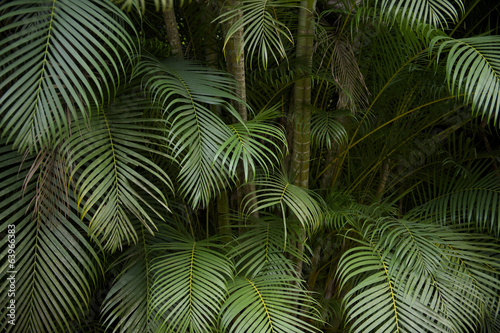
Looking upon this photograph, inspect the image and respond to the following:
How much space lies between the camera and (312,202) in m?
1.18

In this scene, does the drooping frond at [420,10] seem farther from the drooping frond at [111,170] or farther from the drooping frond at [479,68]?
the drooping frond at [111,170]

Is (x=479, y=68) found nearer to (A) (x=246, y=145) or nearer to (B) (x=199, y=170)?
(A) (x=246, y=145)

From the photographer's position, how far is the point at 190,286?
1058 mm

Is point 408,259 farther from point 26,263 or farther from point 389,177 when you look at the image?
point 26,263

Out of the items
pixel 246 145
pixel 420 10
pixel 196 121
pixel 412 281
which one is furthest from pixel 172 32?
pixel 412 281

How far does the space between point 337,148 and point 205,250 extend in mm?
730

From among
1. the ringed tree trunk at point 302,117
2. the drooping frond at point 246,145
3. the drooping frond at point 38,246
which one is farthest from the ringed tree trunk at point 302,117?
the drooping frond at point 38,246

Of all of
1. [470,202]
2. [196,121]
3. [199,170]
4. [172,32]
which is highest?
[172,32]

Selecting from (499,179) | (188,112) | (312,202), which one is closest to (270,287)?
(312,202)

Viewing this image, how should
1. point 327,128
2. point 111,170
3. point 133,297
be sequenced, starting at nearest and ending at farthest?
point 111,170 → point 133,297 → point 327,128

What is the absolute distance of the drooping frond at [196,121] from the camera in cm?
102

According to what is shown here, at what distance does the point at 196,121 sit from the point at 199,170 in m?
0.13

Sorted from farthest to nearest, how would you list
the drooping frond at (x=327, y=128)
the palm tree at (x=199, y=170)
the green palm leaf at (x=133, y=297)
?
1. the drooping frond at (x=327, y=128)
2. the green palm leaf at (x=133, y=297)
3. the palm tree at (x=199, y=170)

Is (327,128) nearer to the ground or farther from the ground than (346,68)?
nearer to the ground
